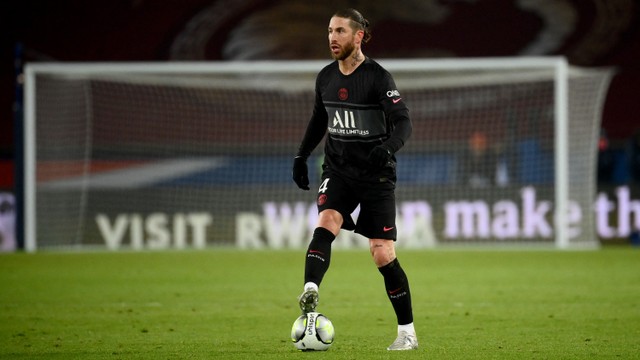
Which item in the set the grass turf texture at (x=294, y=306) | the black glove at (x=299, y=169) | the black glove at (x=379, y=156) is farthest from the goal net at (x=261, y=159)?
the black glove at (x=379, y=156)

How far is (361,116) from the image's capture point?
6281mm

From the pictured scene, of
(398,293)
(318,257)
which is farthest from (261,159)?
(318,257)

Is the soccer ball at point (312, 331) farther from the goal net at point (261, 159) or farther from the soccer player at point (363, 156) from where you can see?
the goal net at point (261, 159)

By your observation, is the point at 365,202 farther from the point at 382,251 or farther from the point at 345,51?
the point at 345,51

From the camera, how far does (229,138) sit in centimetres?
1769

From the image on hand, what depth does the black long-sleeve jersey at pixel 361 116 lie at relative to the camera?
618 centimetres

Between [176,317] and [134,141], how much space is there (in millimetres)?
9301

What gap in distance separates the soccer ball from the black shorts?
0.56m

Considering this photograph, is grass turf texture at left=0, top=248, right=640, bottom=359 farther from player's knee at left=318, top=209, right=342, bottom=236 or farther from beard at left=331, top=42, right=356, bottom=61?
beard at left=331, top=42, right=356, bottom=61

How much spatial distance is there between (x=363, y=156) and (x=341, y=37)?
65cm

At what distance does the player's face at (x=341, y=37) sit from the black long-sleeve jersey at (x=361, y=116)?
15cm

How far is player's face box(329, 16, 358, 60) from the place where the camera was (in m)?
6.17

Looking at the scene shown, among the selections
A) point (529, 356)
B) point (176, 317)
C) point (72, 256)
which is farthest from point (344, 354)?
point (72, 256)

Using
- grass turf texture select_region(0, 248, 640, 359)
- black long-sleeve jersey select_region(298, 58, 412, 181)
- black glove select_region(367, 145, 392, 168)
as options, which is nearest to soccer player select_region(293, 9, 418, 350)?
black long-sleeve jersey select_region(298, 58, 412, 181)
